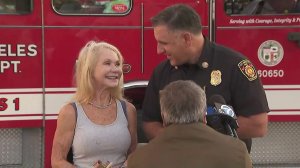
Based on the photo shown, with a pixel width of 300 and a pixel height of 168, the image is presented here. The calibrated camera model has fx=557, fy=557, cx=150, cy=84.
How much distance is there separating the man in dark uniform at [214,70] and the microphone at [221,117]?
0.80ft

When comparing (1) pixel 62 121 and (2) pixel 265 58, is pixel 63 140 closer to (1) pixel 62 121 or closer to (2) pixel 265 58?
(1) pixel 62 121

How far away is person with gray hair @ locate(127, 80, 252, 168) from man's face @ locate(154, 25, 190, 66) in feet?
1.83

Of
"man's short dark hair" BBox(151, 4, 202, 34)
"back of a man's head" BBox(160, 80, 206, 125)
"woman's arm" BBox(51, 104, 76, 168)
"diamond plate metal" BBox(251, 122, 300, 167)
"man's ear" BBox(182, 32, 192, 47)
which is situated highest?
"man's short dark hair" BBox(151, 4, 202, 34)

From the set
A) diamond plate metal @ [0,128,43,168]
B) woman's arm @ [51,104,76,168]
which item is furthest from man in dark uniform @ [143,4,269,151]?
diamond plate metal @ [0,128,43,168]

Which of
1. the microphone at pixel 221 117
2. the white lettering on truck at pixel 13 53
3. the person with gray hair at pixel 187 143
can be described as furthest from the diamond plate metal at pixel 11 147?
the person with gray hair at pixel 187 143

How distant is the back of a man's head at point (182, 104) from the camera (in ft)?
6.68

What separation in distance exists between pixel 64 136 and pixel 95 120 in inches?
6.7

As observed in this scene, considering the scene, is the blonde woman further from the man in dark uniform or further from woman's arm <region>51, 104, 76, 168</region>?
the man in dark uniform

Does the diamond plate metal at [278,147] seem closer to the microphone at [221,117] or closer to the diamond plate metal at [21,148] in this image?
the diamond plate metal at [21,148]

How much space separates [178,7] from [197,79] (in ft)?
1.20

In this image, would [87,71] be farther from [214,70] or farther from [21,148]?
[21,148]

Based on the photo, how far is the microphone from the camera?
238cm

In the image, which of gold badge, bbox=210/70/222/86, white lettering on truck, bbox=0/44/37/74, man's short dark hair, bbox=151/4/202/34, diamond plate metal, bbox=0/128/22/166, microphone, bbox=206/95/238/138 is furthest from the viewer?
diamond plate metal, bbox=0/128/22/166

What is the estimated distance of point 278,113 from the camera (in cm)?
445
